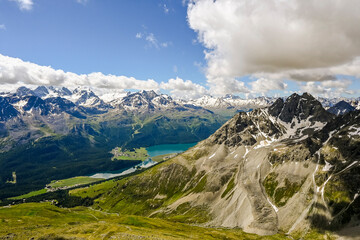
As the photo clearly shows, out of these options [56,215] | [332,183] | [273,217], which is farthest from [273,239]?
[56,215]

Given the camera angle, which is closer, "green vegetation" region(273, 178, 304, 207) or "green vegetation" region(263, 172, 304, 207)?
"green vegetation" region(273, 178, 304, 207)

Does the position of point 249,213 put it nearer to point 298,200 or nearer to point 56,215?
point 298,200

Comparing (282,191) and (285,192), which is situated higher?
(282,191)

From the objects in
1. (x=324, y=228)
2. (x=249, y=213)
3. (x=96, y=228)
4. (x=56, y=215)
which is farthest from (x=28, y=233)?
(x=324, y=228)

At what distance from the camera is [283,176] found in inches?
7805

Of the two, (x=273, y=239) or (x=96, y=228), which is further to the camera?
(x=273, y=239)

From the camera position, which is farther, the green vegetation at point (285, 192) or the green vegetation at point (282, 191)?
the green vegetation at point (282, 191)

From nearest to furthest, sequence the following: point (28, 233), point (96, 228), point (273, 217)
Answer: point (28, 233)
point (96, 228)
point (273, 217)

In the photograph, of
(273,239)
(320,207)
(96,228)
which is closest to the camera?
(96,228)

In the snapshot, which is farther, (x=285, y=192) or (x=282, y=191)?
(x=282, y=191)

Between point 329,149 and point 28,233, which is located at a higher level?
point 329,149

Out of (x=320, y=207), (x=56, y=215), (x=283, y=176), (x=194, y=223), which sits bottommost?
(x=194, y=223)

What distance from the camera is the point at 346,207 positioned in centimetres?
14338

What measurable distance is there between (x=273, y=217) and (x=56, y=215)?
169767 mm
